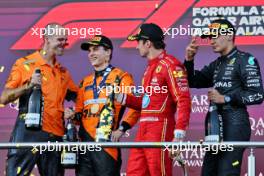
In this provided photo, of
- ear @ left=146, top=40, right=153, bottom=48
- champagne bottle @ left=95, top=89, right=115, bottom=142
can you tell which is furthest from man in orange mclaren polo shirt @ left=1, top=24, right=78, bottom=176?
ear @ left=146, top=40, right=153, bottom=48

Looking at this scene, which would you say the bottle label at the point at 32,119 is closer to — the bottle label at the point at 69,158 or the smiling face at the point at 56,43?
the bottle label at the point at 69,158

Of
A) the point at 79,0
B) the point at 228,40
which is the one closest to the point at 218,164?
the point at 228,40

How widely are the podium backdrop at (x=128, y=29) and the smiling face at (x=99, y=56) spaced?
565 mm

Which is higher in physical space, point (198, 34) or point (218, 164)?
point (198, 34)

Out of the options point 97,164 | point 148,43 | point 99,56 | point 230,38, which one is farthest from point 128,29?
point 97,164

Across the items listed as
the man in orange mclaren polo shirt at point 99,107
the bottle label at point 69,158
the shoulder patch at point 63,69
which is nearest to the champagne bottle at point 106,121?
the man in orange mclaren polo shirt at point 99,107

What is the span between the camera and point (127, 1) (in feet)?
24.2

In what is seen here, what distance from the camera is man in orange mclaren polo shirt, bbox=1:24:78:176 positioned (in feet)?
21.2

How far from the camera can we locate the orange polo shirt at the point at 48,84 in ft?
21.6

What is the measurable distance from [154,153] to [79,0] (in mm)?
1792

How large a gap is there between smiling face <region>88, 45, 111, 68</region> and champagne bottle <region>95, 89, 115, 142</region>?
28cm

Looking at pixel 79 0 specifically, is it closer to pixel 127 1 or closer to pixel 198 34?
pixel 127 1

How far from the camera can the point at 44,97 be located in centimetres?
658

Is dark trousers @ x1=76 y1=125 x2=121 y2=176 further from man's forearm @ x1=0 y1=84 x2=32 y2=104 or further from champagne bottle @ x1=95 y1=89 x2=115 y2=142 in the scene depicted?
man's forearm @ x1=0 y1=84 x2=32 y2=104
